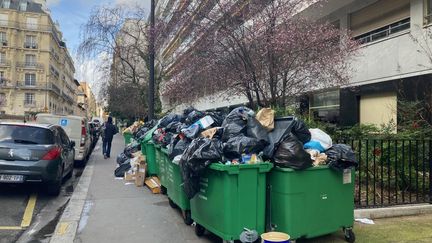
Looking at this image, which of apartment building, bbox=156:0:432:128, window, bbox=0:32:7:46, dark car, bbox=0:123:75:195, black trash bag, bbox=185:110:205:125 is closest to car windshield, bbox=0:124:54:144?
dark car, bbox=0:123:75:195

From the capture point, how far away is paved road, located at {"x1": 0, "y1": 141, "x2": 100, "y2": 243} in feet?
20.2

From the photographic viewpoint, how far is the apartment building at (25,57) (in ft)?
273

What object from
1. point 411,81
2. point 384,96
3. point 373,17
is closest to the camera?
point 411,81

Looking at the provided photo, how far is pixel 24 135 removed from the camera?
343 inches

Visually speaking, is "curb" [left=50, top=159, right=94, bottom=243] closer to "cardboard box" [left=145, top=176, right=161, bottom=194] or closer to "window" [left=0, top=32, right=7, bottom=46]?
"cardboard box" [left=145, top=176, right=161, bottom=194]

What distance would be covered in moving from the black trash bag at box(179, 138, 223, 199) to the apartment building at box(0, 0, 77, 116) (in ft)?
274

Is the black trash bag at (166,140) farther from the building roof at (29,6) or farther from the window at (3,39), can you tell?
the building roof at (29,6)

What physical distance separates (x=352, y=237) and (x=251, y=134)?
1.85 m

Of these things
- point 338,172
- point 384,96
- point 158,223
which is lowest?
point 158,223

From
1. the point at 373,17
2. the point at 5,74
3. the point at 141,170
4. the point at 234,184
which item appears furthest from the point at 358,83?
the point at 5,74

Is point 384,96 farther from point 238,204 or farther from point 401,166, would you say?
point 238,204

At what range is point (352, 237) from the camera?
5.48m

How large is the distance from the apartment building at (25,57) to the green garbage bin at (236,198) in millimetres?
83870

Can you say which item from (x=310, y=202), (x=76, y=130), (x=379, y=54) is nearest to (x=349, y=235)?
(x=310, y=202)
